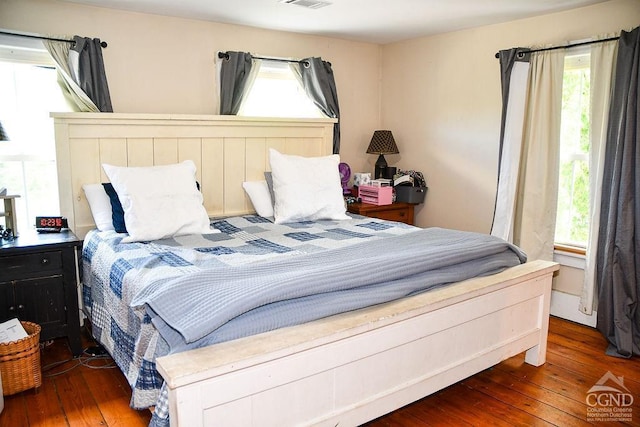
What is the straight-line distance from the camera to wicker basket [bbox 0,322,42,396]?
229 centimetres

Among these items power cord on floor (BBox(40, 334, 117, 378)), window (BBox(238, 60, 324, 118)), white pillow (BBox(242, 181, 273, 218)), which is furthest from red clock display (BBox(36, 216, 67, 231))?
window (BBox(238, 60, 324, 118))

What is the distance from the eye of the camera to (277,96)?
407 centimetres

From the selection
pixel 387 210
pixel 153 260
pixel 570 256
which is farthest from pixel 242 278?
pixel 570 256

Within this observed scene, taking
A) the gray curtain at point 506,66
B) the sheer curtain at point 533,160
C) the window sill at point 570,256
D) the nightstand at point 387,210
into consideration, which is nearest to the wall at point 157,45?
the nightstand at point 387,210

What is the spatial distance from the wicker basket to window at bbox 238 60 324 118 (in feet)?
7.12

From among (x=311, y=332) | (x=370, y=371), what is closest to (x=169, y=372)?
(x=311, y=332)

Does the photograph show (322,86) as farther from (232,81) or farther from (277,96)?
(232,81)

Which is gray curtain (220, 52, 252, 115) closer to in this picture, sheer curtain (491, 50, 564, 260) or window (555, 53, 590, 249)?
sheer curtain (491, 50, 564, 260)

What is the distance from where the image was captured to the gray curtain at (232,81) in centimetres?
363

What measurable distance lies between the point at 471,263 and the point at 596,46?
175 centimetres

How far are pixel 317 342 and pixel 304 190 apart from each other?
1.81 metres

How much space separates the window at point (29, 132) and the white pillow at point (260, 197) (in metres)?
1.26

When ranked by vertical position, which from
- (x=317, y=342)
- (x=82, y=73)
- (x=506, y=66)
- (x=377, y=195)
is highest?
(x=506, y=66)

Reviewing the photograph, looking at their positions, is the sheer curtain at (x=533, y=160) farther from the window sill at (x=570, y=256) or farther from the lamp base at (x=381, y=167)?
the lamp base at (x=381, y=167)
